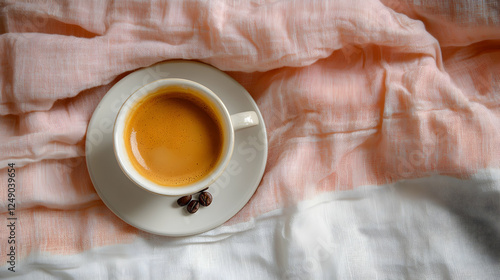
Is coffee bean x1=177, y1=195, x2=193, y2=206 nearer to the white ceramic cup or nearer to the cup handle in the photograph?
the white ceramic cup

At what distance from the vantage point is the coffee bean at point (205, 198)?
1.03 meters

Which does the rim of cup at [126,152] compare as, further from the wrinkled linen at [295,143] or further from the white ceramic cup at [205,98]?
the wrinkled linen at [295,143]

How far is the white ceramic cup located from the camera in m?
0.95

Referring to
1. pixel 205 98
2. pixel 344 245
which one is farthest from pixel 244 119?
pixel 344 245

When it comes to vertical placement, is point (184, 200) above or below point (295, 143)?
below

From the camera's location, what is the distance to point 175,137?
3.43 ft

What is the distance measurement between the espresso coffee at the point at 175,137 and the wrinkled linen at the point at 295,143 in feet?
0.40

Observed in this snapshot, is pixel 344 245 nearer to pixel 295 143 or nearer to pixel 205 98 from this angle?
pixel 295 143

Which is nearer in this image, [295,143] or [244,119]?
[244,119]

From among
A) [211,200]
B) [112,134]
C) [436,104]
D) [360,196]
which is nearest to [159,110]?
[112,134]

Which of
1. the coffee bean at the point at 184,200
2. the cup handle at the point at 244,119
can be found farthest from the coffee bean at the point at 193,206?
the cup handle at the point at 244,119

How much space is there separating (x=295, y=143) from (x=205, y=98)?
11.2 inches

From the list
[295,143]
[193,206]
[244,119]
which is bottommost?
[193,206]

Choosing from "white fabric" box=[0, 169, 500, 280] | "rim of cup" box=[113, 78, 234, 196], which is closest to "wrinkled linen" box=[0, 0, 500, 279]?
"white fabric" box=[0, 169, 500, 280]
